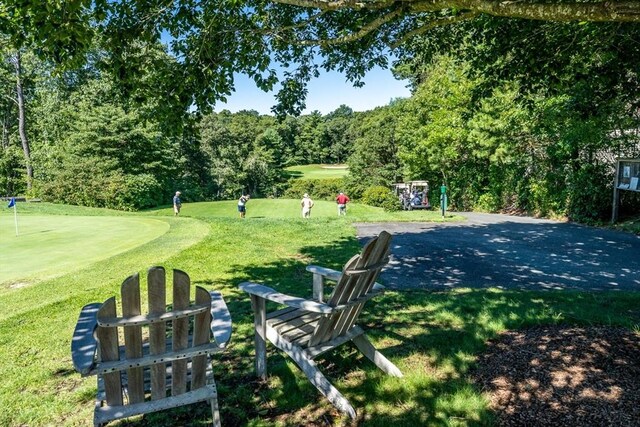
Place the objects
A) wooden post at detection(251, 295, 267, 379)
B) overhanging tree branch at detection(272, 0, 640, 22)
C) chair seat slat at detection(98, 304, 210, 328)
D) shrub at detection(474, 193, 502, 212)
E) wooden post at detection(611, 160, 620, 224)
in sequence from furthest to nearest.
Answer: shrub at detection(474, 193, 502, 212)
wooden post at detection(611, 160, 620, 224)
wooden post at detection(251, 295, 267, 379)
overhanging tree branch at detection(272, 0, 640, 22)
chair seat slat at detection(98, 304, 210, 328)

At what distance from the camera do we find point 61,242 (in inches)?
382

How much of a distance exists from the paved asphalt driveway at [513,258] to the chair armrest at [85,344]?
489 cm

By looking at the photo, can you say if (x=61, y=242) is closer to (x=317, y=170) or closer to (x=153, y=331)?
(x=153, y=331)

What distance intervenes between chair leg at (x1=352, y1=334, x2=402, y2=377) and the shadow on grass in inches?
3.1

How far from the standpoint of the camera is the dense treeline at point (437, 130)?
6.29 metres

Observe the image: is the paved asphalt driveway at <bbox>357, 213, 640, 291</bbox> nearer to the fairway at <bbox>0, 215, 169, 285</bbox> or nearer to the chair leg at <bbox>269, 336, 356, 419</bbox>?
the chair leg at <bbox>269, 336, 356, 419</bbox>

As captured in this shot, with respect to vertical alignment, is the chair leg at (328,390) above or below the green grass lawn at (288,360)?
above

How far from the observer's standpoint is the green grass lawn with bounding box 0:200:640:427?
3.21m

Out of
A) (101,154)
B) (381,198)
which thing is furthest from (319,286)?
(101,154)

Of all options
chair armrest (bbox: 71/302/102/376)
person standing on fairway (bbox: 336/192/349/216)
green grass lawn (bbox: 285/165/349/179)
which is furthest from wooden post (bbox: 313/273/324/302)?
green grass lawn (bbox: 285/165/349/179)

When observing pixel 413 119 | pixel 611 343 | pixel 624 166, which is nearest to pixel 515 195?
pixel 624 166

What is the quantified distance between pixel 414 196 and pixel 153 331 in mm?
28157

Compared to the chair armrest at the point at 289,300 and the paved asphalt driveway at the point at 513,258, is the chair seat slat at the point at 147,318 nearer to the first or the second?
the chair armrest at the point at 289,300

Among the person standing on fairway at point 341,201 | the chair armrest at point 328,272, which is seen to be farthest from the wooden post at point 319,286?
the person standing on fairway at point 341,201
